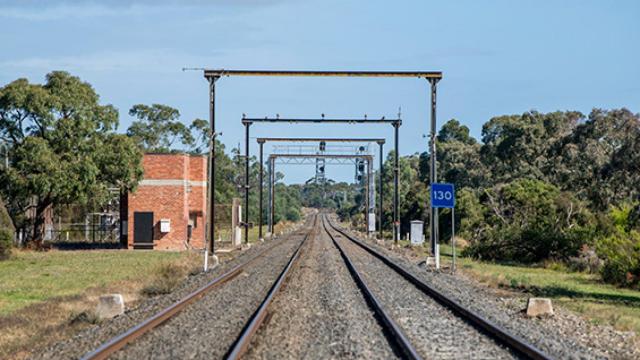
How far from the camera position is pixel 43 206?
48094 mm

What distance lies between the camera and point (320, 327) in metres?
14.7

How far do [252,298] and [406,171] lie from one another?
145537mm

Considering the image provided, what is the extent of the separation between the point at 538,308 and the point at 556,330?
216cm

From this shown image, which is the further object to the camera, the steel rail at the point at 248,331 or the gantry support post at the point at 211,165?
the gantry support post at the point at 211,165

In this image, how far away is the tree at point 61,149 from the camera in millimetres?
44750

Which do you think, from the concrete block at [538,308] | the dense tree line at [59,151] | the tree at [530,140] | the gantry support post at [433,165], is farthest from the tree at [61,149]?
the tree at [530,140]

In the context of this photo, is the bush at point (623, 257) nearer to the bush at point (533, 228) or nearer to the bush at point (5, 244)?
the bush at point (533, 228)

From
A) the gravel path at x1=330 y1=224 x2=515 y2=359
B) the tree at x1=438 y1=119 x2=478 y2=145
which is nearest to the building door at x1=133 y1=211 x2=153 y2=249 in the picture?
the gravel path at x1=330 y1=224 x2=515 y2=359

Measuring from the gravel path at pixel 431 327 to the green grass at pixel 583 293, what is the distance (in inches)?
127

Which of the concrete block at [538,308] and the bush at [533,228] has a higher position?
the bush at [533,228]

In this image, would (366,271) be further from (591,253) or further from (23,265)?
(23,265)

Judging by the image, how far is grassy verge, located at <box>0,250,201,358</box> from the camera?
1538 centimetres

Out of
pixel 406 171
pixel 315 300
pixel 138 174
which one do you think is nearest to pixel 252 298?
pixel 315 300

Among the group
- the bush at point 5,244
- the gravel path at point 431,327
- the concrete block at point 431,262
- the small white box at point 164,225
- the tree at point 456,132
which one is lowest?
the gravel path at point 431,327
